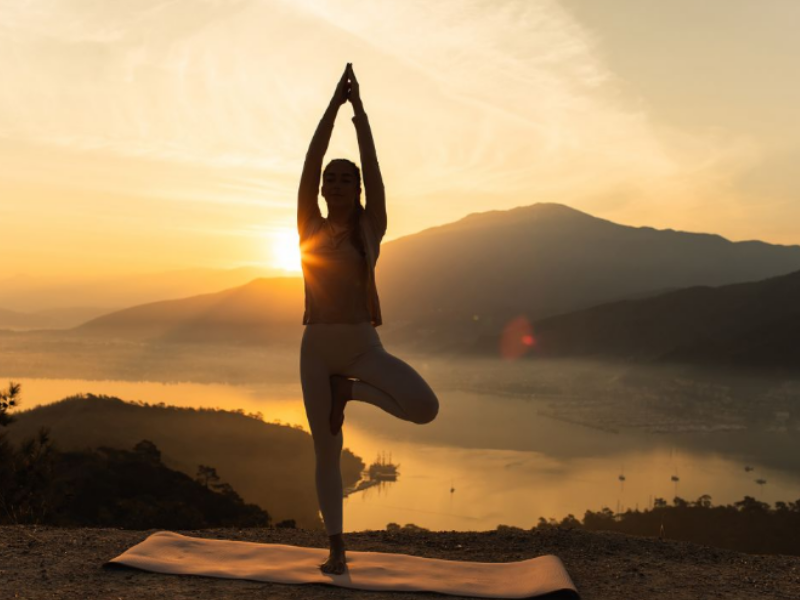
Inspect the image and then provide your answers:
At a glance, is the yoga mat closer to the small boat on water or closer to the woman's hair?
the woman's hair

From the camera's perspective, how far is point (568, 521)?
274ft

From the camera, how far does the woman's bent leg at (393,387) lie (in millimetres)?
5324

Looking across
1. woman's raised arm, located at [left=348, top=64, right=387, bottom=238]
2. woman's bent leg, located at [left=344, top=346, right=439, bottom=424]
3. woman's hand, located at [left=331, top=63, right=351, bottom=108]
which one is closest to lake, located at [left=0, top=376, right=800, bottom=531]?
woman's bent leg, located at [left=344, top=346, right=439, bottom=424]

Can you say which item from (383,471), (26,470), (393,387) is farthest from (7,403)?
(383,471)

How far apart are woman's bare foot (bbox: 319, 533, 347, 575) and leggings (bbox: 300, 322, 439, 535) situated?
0.07m

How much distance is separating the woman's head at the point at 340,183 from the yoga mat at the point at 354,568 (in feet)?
9.87

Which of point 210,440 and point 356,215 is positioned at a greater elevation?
point 210,440

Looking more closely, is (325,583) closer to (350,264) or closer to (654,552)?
(350,264)

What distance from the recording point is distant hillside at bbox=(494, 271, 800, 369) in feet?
531

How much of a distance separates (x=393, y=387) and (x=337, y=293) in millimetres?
956

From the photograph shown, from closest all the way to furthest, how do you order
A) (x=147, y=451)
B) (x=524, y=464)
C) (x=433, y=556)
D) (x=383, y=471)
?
(x=433, y=556), (x=147, y=451), (x=383, y=471), (x=524, y=464)

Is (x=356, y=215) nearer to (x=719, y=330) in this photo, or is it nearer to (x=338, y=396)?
(x=338, y=396)

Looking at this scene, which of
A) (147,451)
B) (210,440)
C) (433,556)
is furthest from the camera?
(210,440)

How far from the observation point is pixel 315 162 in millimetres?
6062
